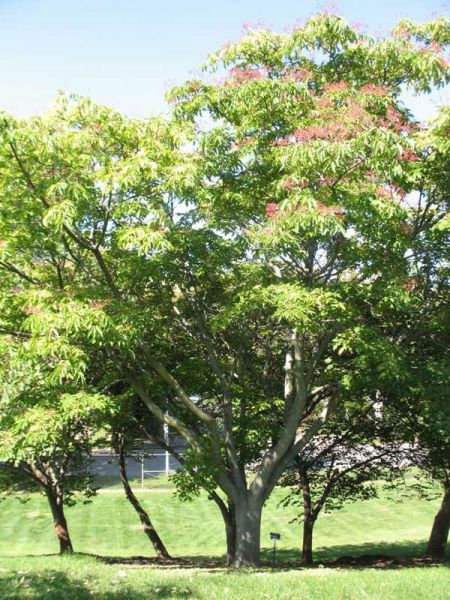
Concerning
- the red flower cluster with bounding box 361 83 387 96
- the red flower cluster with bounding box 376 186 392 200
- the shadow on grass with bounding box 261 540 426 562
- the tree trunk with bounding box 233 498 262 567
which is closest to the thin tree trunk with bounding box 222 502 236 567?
the tree trunk with bounding box 233 498 262 567

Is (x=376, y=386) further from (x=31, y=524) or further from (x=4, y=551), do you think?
(x=31, y=524)

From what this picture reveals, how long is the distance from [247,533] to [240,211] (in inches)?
243

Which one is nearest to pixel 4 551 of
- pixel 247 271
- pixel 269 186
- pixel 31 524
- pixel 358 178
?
pixel 31 524

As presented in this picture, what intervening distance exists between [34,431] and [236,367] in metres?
4.88

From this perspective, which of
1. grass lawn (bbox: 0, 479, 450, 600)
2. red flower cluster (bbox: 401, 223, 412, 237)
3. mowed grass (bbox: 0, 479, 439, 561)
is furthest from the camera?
mowed grass (bbox: 0, 479, 439, 561)

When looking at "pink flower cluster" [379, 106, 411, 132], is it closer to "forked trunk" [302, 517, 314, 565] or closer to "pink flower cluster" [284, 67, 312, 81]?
"pink flower cluster" [284, 67, 312, 81]

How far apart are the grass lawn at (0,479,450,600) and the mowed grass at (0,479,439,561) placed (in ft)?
0.12

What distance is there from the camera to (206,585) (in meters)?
7.00

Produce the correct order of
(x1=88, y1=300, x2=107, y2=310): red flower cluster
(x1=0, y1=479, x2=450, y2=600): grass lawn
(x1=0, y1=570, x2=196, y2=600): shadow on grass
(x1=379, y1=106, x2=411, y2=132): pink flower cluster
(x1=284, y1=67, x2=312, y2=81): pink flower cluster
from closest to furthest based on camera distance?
1. (x1=0, y1=570, x2=196, y2=600): shadow on grass
2. (x1=0, y1=479, x2=450, y2=600): grass lawn
3. (x1=88, y1=300, x2=107, y2=310): red flower cluster
4. (x1=379, y1=106, x2=411, y2=132): pink flower cluster
5. (x1=284, y1=67, x2=312, y2=81): pink flower cluster

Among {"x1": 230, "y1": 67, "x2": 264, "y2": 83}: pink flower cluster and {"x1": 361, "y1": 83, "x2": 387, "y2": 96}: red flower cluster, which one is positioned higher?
{"x1": 230, "y1": 67, "x2": 264, "y2": 83}: pink flower cluster

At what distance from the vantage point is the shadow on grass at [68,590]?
5984 millimetres

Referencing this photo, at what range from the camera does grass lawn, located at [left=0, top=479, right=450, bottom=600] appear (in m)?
6.66

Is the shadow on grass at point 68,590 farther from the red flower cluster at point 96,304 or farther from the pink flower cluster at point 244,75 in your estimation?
the pink flower cluster at point 244,75

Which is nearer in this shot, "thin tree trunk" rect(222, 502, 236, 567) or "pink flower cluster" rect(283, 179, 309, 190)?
"pink flower cluster" rect(283, 179, 309, 190)
